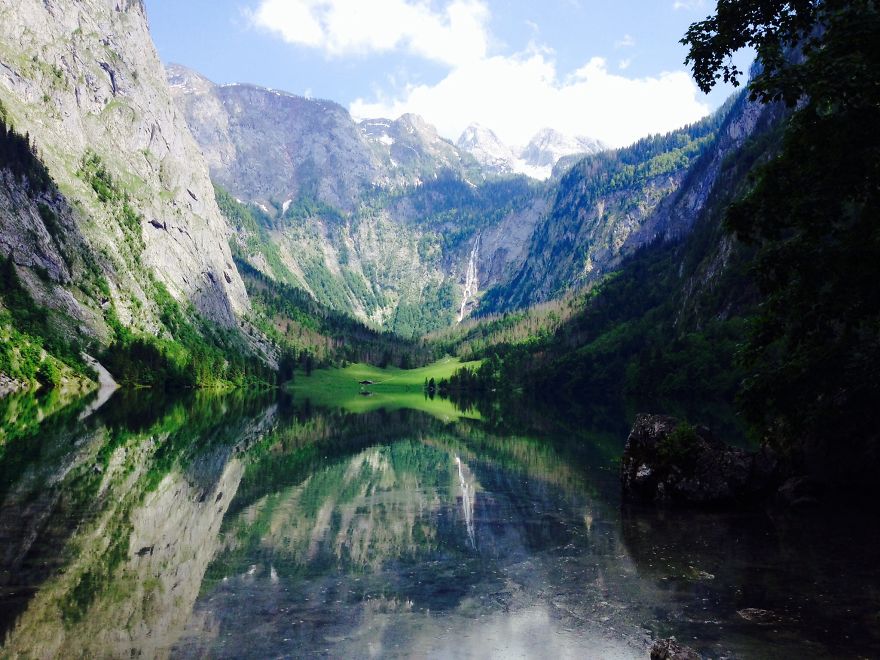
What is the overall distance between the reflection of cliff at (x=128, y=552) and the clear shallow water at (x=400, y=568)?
0.10m

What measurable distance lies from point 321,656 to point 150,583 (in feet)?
29.9

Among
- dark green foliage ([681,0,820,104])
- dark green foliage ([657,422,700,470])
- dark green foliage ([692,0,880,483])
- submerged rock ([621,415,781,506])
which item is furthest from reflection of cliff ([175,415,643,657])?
dark green foliage ([681,0,820,104])

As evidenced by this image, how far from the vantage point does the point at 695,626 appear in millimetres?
20016

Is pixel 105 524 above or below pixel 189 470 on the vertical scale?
below

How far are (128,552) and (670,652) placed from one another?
21415 mm

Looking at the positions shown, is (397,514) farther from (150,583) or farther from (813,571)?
(813,571)

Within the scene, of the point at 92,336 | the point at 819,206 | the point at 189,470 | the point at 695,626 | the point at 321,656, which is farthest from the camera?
the point at 92,336

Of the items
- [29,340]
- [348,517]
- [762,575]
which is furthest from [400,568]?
[29,340]

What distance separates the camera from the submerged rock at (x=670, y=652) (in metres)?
16.3

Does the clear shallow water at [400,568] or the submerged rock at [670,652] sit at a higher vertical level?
the clear shallow water at [400,568]

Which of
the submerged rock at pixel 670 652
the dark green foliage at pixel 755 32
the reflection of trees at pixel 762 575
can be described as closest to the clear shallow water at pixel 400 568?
the reflection of trees at pixel 762 575

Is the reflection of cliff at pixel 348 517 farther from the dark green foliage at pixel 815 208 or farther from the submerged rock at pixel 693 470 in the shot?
the dark green foliage at pixel 815 208

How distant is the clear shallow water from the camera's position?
1903 cm

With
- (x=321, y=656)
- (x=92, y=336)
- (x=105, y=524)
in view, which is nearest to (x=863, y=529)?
(x=321, y=656)
